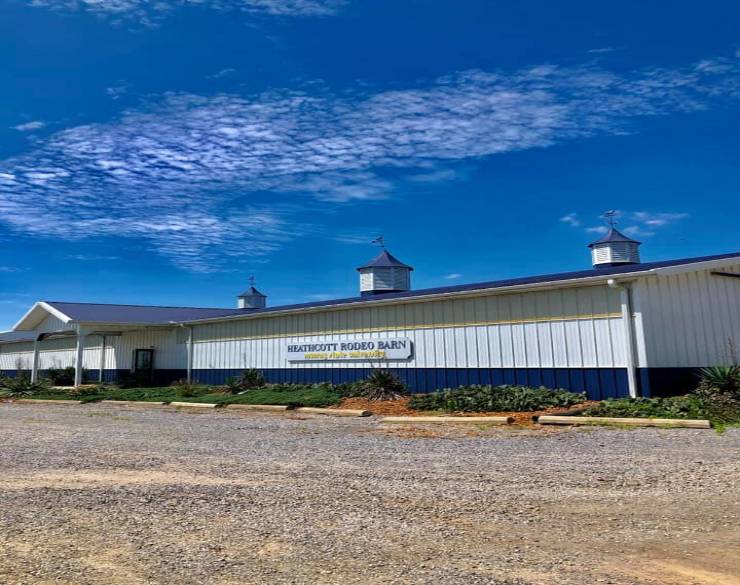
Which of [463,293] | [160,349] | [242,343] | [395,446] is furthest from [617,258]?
[160,349]

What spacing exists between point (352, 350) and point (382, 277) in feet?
25.7

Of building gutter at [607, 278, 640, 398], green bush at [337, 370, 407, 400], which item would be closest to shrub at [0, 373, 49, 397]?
green bush at [337, 370, 407, 400]

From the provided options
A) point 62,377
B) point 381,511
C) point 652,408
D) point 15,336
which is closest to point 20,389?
point 62,377

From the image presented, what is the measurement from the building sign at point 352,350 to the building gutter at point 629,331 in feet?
20.2

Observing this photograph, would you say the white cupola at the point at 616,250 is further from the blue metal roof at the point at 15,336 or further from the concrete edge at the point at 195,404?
the blue metal roof at the point at 15,336

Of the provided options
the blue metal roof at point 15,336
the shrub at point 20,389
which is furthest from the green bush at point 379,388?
the blue metal roof at point 15,336

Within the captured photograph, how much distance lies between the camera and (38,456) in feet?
28.3

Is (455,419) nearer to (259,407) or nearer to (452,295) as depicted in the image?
(452,295)

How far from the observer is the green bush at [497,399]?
12.8 metres

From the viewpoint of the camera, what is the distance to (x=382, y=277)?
2641 cm

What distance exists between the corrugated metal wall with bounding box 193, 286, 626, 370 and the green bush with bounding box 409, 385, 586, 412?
102 cm

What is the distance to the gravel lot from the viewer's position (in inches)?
153

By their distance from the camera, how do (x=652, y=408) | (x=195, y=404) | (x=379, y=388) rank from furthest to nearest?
(x=195, y=404) < (x=379, y=388) < (x=652, y=408)

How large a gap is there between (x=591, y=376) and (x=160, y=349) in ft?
63.7
